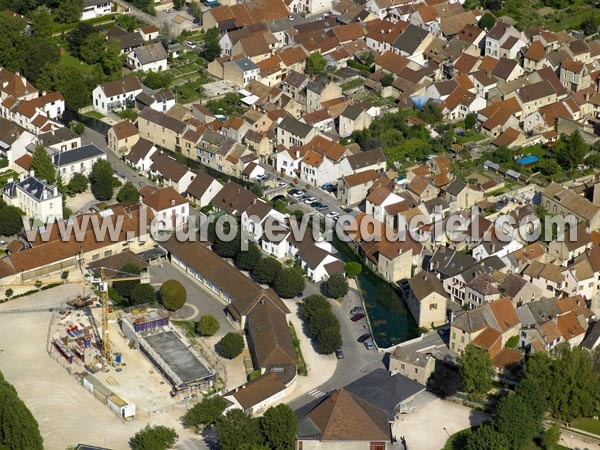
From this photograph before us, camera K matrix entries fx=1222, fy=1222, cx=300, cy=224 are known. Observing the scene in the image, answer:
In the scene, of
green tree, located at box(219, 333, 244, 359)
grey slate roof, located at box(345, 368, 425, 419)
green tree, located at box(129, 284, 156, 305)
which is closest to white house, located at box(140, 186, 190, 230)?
green tree, located at box(129, 284, 156, 305)

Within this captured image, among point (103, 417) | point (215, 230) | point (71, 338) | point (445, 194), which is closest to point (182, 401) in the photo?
point (103, 417)

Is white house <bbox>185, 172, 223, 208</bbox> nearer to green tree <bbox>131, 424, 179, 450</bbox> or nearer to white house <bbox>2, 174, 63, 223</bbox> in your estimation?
white house <bbox>2, 174, 63, 223</bbox>

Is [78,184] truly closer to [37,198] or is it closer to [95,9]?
[37,198]

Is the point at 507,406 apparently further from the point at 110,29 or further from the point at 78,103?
the point at 110,29

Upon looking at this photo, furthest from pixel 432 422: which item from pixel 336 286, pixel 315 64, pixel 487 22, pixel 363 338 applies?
pixel 487 22

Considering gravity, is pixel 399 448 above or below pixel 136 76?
below

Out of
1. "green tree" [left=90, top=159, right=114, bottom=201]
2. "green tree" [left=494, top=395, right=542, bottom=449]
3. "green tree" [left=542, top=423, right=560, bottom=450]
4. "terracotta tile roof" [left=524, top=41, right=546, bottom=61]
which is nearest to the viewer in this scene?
"green tree" [left=494, top=395, right=542, bottom=449]
